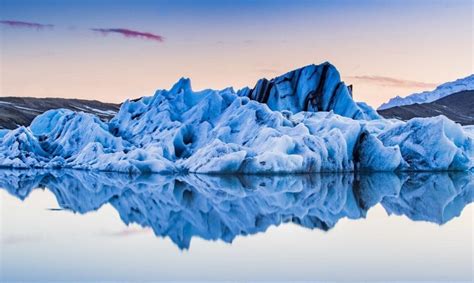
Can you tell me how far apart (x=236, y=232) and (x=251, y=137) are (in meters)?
11.0

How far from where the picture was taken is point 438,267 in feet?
16.7

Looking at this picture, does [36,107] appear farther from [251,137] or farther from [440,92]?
[440,92]

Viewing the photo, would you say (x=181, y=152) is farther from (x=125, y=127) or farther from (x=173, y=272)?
(x=173, y=272)

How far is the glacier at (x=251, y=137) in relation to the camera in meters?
16.4

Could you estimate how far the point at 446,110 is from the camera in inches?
3787

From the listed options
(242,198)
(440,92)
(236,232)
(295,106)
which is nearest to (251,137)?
(295,106)

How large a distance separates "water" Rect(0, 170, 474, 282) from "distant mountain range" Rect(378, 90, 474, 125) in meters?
71.3

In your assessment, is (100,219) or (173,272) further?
(100,219)

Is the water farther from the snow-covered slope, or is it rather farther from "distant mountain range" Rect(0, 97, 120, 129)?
the snow-covered slope

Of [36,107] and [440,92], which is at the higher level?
[36,107]

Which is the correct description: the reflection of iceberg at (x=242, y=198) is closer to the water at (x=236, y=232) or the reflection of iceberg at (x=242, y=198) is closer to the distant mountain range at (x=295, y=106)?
the water at (x=236, y=232)

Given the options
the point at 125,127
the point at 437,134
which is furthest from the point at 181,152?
the point at 437,134

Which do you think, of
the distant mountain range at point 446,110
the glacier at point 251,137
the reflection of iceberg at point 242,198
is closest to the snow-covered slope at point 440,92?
the distant mountain range at point 446,110

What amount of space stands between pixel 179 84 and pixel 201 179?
840 cm
